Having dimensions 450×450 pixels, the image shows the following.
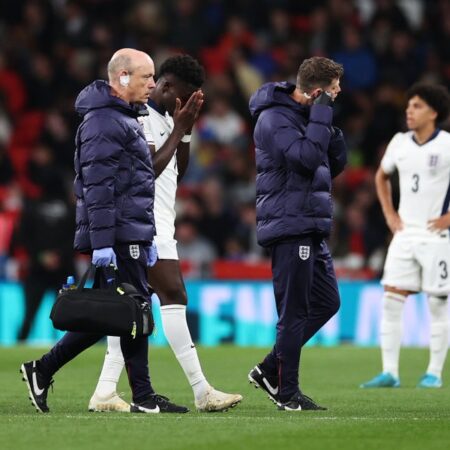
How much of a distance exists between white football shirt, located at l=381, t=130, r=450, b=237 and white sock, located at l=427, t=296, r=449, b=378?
1.99 feet

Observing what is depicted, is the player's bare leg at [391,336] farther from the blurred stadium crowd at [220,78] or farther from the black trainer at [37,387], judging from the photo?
the blurred stadium crowd at [220,78]

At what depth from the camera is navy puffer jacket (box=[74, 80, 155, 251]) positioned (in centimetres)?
789

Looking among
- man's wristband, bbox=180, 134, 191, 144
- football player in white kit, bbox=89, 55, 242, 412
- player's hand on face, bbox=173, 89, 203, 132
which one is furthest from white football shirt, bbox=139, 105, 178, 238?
player's hand on face, bbox=173, 89, 203, 132

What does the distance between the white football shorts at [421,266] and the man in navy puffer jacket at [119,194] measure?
10.7 feet

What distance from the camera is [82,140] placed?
8.05 m

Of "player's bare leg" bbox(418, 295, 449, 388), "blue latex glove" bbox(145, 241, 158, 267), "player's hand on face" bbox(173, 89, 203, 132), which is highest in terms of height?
"player's hand on face" bbox(173, 89, 203, 132)

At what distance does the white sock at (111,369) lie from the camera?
8.72m

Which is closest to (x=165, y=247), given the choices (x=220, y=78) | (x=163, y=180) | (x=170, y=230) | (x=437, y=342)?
(x=170, y=230)

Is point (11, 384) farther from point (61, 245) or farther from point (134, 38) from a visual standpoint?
point (134, 38)

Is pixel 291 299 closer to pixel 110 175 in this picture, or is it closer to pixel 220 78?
pixel 110 175

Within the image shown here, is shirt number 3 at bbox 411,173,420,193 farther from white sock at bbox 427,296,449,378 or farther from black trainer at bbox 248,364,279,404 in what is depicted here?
black trainer at bbox 248,364,279,404

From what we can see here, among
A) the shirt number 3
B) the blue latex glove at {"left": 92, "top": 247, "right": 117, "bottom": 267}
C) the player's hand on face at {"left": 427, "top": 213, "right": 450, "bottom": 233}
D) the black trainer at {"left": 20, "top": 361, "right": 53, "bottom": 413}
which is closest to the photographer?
the blue latex glove at {"left": 92, "top": 247, "right": 117, "bottom": 267}

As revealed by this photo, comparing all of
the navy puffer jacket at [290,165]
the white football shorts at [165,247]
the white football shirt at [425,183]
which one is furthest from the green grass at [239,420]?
the white football shirt at [425,183]

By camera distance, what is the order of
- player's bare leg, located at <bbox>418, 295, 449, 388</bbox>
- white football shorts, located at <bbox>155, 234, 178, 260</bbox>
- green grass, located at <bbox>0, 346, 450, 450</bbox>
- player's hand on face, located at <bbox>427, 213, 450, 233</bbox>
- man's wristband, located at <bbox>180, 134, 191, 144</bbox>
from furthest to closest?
player's hand on face, located at <bbox>427, 213, 450, 233</bbox> < player's bare leg, located at <bbox>418, 295, 449, 388</bbox> < man's wristband, located at <bbox>180, 134, 191, 144</bbox> < white football shorts, located at <bbox>155, 234, 178, 260</bbox> < green grass, located at <bbox>0, 346, 450, 450</bbox>
